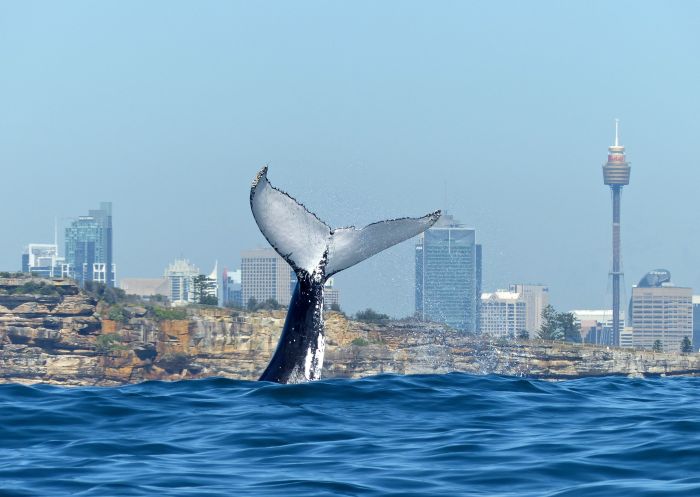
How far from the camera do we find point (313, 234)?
16.5m

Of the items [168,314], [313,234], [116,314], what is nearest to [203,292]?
[168,314]

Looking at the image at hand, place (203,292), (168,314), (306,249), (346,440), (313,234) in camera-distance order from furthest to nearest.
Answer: (203,292), (168,314), (306,249), (313,234), (346,440)

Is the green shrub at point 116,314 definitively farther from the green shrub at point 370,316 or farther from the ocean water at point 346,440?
the ocean water at point 346,440

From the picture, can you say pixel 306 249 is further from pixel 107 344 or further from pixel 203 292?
pixel 203 292

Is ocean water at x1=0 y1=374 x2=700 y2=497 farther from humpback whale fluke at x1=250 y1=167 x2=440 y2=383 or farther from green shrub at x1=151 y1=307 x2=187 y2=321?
green shrub at x1=151 y1=307 x2=187 y2=321

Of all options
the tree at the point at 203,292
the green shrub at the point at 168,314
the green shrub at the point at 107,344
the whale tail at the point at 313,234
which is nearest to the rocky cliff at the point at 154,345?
the green shrub at the point at 107,344

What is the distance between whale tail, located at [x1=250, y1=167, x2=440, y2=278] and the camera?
51.6ft

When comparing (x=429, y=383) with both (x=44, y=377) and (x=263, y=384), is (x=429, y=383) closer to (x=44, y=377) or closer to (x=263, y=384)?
(x=263, y=384)

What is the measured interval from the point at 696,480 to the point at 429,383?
8162 mm

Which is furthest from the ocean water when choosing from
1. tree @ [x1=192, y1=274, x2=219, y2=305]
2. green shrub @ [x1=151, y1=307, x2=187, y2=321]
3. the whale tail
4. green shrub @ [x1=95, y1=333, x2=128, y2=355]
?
tree @ [x1=192, y1=274, x2=219, y2=305]

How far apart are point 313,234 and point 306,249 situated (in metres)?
0.22

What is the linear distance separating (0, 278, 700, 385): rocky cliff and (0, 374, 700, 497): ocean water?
116891 mm

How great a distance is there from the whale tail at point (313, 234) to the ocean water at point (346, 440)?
5.44ft

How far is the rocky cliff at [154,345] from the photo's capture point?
135500 mm
